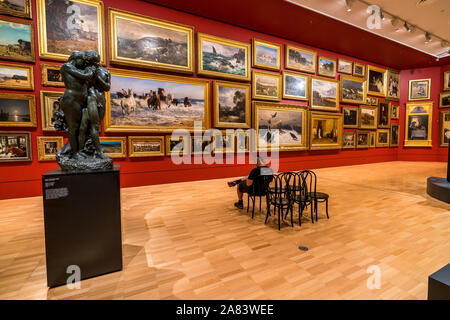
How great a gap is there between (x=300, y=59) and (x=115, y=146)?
8.66m

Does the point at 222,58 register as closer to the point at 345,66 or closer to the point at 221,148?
the point at 221,148

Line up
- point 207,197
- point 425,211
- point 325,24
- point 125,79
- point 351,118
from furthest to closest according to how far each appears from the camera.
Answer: point 351,118, point 325,24, point 125,79, point 207,197, point 425,211

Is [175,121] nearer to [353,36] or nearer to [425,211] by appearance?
[425,211]

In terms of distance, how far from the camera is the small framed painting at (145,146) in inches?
279

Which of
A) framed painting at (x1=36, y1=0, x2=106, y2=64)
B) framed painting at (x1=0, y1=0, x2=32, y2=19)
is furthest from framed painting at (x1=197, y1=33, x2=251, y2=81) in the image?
framed painting at (x1=0, y1=0, x2=32, y2=19)

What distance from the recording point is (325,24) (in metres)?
8.41

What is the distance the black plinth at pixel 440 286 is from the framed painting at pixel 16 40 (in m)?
8.88

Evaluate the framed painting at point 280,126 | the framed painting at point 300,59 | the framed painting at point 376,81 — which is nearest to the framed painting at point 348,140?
the framed painting at point 376,81

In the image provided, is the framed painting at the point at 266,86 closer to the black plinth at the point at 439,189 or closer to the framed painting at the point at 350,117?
the framed painting at the point at 350,117

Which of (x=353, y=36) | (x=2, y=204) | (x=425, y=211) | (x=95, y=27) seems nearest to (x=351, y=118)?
(x=353, y=36)

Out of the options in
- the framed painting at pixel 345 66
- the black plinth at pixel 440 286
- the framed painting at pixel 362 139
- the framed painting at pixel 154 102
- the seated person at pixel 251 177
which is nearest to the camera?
the black plinth at pixel 440 286

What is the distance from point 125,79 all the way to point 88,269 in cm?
609

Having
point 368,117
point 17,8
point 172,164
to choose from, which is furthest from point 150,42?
point 368,117

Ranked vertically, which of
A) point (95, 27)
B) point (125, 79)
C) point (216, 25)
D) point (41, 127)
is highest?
point (216, 25)
